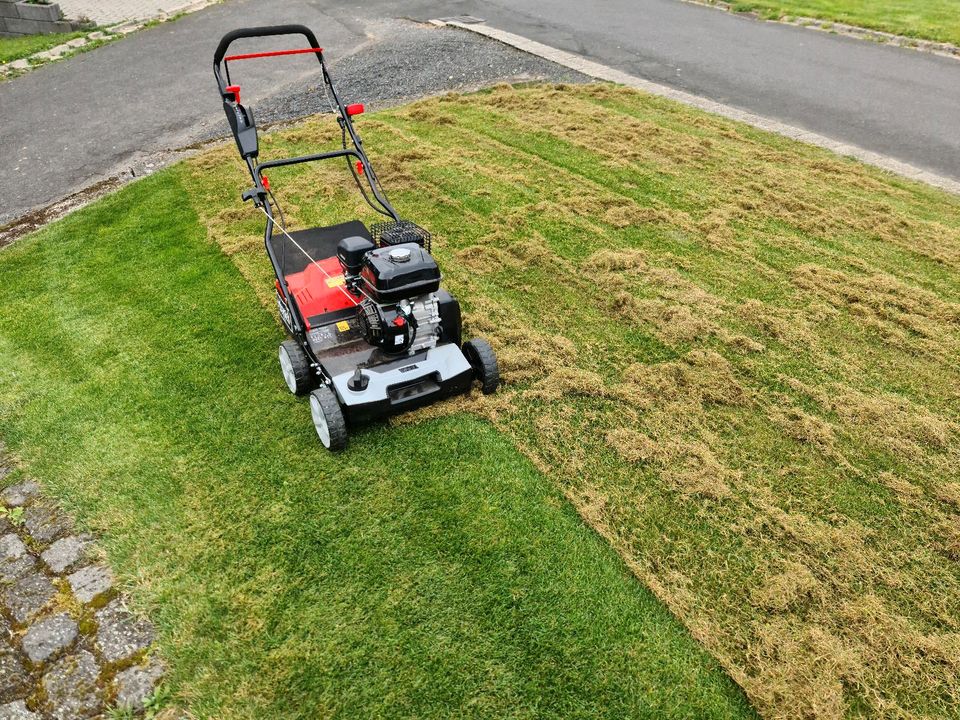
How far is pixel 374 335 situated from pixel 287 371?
88cm

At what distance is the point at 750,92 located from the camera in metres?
10.1

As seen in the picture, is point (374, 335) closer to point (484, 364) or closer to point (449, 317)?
point (449, 317)

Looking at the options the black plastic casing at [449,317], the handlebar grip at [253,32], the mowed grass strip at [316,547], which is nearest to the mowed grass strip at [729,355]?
the mowed grass strip at [316,547]

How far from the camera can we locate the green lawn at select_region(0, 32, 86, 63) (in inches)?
485

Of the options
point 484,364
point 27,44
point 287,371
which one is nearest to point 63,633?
point 287,371

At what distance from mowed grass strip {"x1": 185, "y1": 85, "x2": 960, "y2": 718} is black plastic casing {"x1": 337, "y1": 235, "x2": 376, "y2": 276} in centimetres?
101

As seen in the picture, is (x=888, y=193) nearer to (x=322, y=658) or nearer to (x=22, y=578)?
(x=322, y=658)

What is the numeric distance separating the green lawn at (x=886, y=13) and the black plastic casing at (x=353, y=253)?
12.7 metres

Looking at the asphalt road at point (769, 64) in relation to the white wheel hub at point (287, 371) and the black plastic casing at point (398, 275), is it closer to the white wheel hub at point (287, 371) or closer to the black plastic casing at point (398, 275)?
the black plastic casing at point (398, 275)

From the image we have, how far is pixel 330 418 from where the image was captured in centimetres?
382

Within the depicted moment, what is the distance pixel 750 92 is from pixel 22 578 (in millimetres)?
10531

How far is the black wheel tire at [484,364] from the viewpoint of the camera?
14.1ft

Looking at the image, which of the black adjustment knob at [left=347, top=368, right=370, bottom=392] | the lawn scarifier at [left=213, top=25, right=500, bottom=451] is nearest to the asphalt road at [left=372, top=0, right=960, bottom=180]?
the lawn scarifier at [left=213, top=25, right=500, bottom=451]

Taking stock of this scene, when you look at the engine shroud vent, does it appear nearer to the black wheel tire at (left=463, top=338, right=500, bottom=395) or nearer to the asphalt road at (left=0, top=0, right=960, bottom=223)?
the black wheel tire at (left=463, top=338, right=500, bottom=395)
